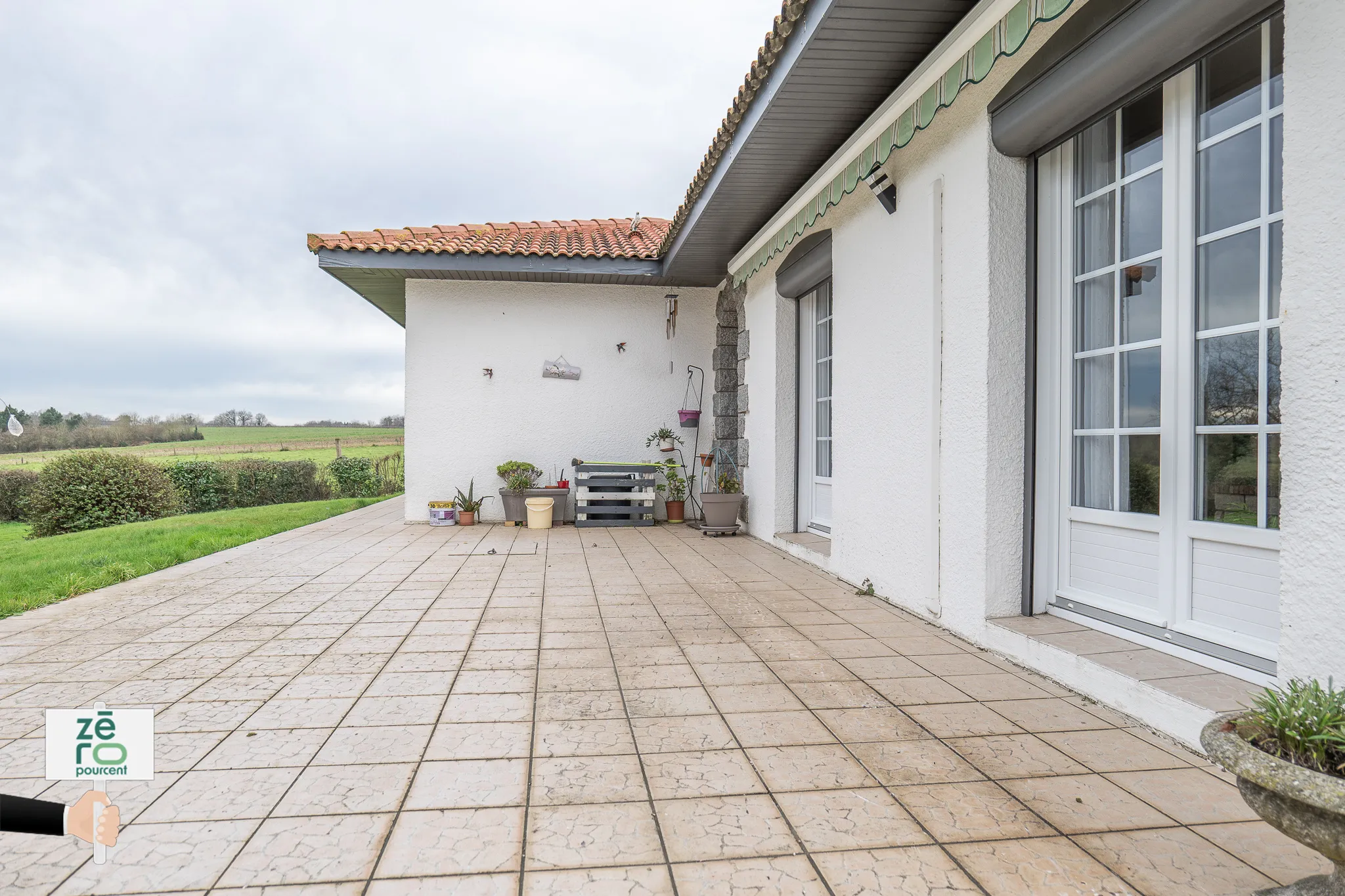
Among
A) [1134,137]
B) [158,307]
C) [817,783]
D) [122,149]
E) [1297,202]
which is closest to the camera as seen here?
[1297,202]

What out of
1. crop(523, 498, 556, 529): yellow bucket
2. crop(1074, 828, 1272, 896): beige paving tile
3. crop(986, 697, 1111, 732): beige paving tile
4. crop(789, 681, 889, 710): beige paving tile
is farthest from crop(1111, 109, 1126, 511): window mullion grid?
crop(523, 498, 556, 529): yellow bucket

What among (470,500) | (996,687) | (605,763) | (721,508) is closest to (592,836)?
(605,763)

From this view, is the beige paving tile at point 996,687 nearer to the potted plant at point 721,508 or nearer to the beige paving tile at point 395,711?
the beige paving tile at point 395,711

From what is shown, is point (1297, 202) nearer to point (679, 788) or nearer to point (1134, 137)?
point (1134, 137)

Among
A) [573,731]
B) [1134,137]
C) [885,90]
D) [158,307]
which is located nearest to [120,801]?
[573,731]

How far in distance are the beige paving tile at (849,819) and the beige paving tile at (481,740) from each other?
88 centimetres

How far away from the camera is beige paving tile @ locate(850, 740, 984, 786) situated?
2.00m

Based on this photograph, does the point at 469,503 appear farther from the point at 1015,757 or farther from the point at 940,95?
the point at 1015,757

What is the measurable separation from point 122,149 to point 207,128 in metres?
5.44

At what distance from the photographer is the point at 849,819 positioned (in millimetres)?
1777

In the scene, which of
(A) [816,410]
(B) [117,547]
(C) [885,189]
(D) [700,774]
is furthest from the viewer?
(B) [117,547]

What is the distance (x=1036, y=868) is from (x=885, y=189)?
11.9 feet

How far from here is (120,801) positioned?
1.87m

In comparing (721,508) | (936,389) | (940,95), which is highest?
(940,95)
